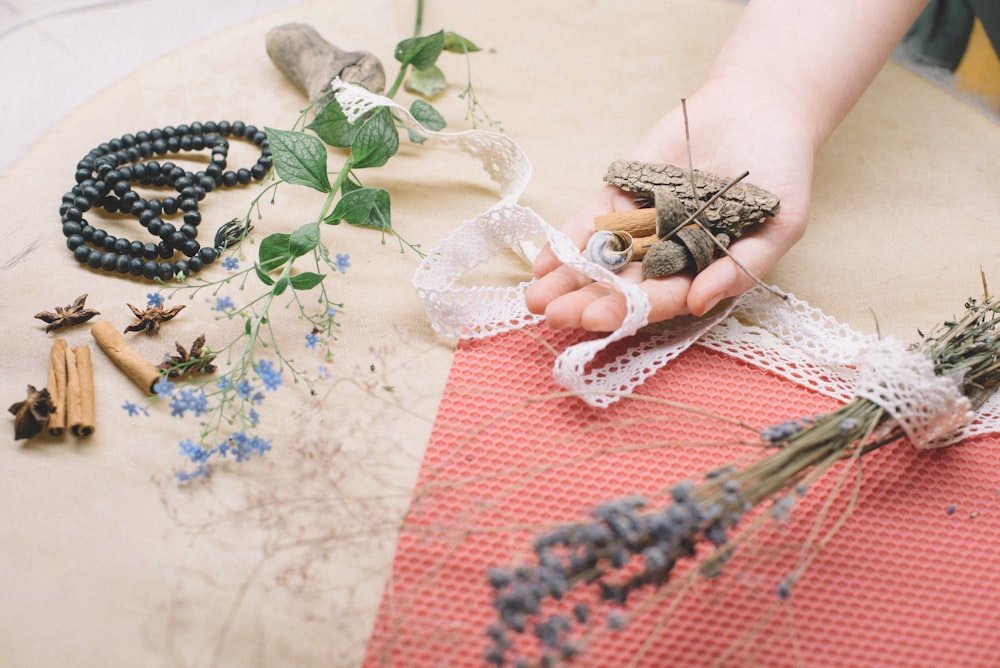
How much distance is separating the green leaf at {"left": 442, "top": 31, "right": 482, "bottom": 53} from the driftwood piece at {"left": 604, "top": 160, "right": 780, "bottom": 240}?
0.50 meters

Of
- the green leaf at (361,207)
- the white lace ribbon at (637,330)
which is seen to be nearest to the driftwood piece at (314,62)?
the green leaf at (361,207)

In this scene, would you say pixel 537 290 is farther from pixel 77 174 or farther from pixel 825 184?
pixel 77 174

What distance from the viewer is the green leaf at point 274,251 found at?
40.0 inches

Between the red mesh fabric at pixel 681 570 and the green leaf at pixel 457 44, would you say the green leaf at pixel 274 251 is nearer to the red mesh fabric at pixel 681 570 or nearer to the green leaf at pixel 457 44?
the red mesh fabric at pixel 681 570

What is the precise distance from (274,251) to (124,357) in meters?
0.22

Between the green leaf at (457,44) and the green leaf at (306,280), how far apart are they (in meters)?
0.56

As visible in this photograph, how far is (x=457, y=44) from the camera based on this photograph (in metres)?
1.41

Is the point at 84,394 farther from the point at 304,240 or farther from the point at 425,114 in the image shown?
the point at 425,114

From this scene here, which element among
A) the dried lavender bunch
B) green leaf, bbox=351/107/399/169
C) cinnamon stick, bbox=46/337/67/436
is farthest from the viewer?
green leaf, bbox=351/107/399/169

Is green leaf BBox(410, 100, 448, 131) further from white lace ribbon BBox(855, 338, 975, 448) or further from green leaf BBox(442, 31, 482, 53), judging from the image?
white lace ribbon BBox(855, 338, 975, 448)

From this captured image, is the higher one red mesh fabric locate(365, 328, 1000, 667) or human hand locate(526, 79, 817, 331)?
human hand locate(526, 79, 817, 331)

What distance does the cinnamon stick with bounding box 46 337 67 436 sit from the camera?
90 centimetres

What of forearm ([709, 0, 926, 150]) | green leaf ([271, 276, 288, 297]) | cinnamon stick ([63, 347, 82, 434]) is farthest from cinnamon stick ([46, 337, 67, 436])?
forearm ([709, 0, 926, 150])

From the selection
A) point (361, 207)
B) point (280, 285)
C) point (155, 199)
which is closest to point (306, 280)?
point (280, 285)
